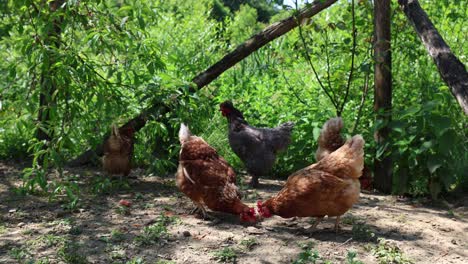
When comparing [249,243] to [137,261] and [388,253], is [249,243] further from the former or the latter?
[388,253]

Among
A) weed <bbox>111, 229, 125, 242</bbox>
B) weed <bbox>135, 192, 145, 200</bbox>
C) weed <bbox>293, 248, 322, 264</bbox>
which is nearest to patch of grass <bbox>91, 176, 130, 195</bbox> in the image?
weed <bbox>135, 192, 145, 200</bbox>

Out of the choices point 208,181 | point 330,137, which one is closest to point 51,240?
point 208,181

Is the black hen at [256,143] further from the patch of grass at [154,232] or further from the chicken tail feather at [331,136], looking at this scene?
the patch of grass at [154,232]

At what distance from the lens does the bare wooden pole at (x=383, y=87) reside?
211 inches

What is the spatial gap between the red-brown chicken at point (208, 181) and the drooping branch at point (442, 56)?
183cm

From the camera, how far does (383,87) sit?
5.53 metres

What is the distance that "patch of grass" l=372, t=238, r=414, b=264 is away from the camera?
3.59 metres

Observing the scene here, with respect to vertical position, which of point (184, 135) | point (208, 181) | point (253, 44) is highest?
point (253, 44)

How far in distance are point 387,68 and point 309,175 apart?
6.37 feet

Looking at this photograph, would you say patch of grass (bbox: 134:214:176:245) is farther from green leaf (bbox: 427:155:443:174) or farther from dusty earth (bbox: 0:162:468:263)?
green leaf (bbox: 427:155:443:174)

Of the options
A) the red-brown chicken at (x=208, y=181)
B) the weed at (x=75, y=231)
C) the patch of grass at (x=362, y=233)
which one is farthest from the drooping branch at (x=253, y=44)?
the patch of grass at (x=362, y=233)

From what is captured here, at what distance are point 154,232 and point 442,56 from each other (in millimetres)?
2437

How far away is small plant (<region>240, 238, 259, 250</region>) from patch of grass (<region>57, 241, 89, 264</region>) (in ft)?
3.70

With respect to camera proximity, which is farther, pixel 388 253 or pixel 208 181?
pixel 208 181
